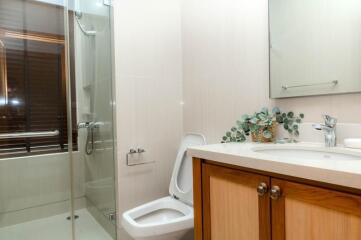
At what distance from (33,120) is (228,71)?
5.38 feet

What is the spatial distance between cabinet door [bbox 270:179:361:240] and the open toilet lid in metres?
0.89

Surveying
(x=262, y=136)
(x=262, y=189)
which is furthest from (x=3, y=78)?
(x=262, y=189)

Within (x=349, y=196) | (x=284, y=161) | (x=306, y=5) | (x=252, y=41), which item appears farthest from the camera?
(x=252, y=41)

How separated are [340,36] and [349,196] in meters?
0.77

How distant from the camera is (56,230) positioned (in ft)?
6.23

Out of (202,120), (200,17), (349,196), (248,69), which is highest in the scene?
(200,17)

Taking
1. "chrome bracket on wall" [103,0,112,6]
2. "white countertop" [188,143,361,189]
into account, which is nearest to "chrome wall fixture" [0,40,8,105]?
"chrome bracket on wall" [103,0,112,6]

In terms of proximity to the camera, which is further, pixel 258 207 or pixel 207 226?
pixel 207 226

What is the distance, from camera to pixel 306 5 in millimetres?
1162

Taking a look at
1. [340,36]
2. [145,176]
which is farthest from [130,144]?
[340,36]

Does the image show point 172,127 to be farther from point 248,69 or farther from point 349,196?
point 349,196

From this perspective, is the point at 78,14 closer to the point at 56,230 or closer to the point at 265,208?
the point at 56,230

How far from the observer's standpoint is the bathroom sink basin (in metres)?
0.92

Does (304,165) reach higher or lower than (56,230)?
higher
